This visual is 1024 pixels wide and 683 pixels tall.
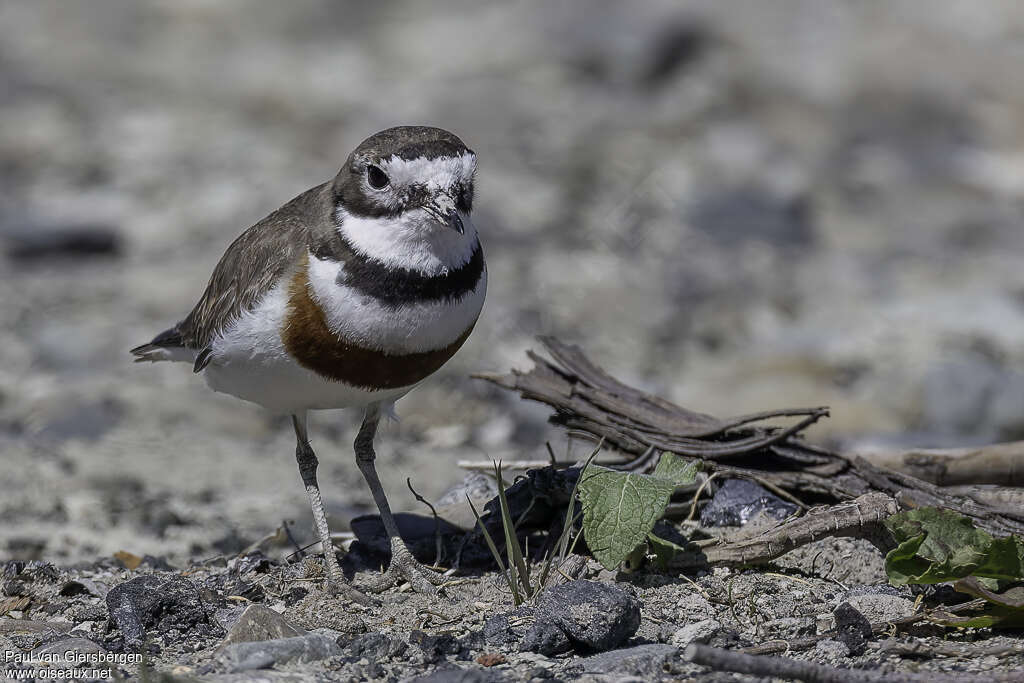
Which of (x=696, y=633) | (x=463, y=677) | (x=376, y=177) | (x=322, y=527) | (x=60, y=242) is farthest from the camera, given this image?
(x=60, y=242)

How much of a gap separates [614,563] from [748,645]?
1.53 feet

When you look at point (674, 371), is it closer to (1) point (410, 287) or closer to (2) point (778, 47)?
(1) point (410, 287)

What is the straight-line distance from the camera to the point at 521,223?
10.4 meters

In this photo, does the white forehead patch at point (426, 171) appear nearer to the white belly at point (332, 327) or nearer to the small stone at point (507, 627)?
the white belly at point (332, 327)

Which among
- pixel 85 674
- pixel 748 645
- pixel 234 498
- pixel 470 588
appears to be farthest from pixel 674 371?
pixel 85 674

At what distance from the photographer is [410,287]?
169 inches

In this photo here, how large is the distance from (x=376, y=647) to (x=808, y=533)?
4.69 ft

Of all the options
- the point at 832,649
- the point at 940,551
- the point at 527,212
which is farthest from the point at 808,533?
the point at 527,212

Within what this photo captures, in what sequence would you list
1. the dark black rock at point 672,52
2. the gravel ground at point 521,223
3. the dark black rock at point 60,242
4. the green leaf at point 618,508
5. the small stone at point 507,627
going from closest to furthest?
the small stone at point 507,627 → the green leaf at point 618,508 → the gravel ground at point 521,223 → the dark black rock at point 60,242 → the dark black rock at point 672,52

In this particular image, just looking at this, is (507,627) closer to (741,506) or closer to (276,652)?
(276,652)

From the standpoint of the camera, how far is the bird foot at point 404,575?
4574 millimetres

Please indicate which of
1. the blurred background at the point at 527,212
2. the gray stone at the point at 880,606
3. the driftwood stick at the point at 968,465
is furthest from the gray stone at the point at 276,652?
the driftwood stick at the point at 968,465

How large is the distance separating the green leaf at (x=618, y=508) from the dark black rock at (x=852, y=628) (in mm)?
606

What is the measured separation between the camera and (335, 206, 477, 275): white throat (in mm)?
4289
